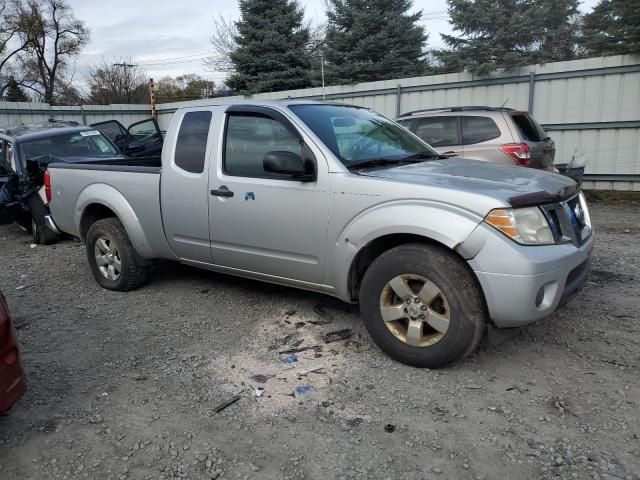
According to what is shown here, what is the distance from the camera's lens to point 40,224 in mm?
8016

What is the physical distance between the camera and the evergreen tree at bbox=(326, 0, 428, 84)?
19922mm

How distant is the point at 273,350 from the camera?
399cm

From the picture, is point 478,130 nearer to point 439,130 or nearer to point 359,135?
point 439,130

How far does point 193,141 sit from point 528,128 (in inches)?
214

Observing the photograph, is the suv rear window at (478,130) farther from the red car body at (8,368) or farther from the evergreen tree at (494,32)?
the evergreen tree at (494,32)

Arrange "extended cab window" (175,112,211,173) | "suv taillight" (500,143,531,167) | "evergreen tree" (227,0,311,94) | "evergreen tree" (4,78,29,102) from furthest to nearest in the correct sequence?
"evergreen tree" (4,78,29,102), "evergreen tree" (227,0,311,94), "suv taillight" (500,143,531,167), "extended cab window" (175,112,211,173)

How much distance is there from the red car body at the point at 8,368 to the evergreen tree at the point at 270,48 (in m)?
19.8

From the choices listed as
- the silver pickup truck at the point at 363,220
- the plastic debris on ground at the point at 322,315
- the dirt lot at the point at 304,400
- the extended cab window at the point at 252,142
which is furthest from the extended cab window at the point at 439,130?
the extended cab window at the point at 252,142

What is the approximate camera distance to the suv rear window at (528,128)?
26.0ft

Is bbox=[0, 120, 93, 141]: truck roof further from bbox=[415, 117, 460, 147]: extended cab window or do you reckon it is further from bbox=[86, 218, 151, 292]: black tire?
bbox=[415, 117, 460, 147]: extended cab window

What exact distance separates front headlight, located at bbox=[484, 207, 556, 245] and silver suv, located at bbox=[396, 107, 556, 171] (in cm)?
440

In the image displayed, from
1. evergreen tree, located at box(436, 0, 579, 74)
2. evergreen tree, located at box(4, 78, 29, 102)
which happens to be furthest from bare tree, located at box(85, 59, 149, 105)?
evergreen tree, located at box(436, 0, 579, 74)

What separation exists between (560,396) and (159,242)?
3545mm

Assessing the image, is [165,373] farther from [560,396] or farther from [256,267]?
[560,396]
